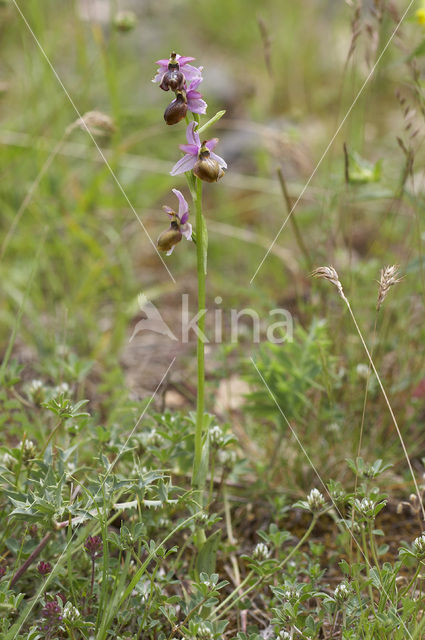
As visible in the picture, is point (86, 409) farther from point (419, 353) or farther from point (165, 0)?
point (165, 0)

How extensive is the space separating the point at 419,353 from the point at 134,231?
1.57m

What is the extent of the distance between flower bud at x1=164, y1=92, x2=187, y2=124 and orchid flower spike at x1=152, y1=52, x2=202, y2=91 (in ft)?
0.07

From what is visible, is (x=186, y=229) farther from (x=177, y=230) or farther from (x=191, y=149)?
(x=191, y=149)

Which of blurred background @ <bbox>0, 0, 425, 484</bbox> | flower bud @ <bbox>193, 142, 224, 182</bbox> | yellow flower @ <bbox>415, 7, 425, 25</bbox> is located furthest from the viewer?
yellow flower @ <bbox>415, 7, 425, 25</bbox>

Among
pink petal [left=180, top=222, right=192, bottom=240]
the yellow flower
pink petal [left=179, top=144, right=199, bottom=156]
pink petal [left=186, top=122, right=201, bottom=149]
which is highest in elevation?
the yellow flower

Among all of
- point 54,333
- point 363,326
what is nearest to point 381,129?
point 363,326

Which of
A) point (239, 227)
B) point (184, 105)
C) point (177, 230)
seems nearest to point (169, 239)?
point (177, 230)

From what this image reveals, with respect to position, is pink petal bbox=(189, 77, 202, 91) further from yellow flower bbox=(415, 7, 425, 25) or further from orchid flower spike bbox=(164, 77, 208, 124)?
yellow flower bbox=(415, 7, 425, 25)

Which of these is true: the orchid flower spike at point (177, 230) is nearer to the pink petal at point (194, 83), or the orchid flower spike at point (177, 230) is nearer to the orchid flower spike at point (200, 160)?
the orchid flower spike at point (200, 160)

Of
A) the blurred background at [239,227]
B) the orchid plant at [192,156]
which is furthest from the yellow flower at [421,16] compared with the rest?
the orchid plant at [192,156]

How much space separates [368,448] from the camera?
1836 mm

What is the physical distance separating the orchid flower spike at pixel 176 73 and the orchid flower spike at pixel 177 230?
0.66 feet

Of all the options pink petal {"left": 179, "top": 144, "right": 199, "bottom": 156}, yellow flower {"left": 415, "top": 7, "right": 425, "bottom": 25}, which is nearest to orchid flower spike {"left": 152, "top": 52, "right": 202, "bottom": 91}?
pink petal {"left": 179, "top": 144, "right": 199, "bottom": 156}

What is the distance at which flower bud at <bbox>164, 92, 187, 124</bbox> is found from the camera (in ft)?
4.01
